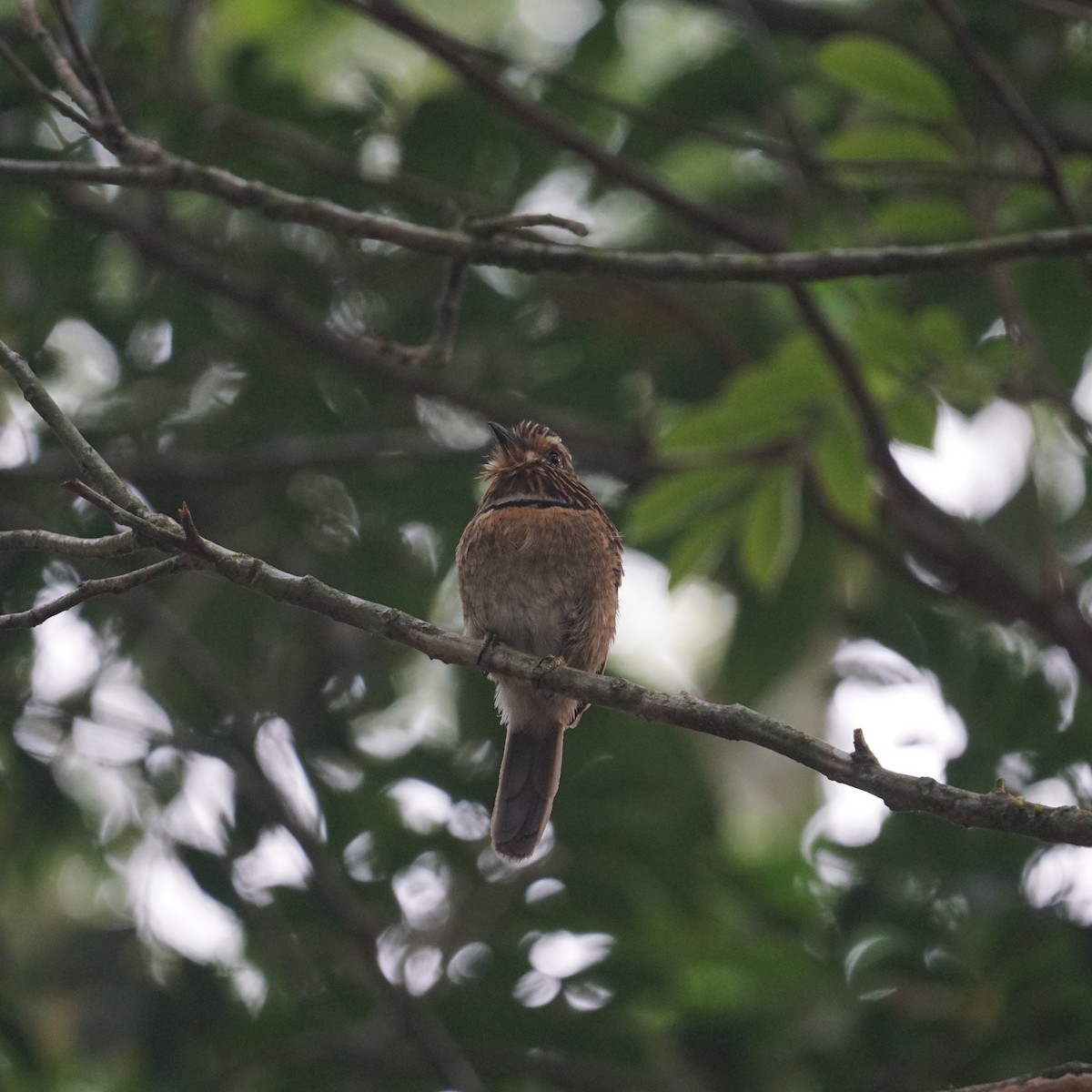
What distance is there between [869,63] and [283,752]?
2823 millimetres

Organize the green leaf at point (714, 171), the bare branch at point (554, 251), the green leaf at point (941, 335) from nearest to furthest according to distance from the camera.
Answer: the bare branch at point (554, 251) < the green leaf at point (941, 335) < the green leaf at point (714, 171)

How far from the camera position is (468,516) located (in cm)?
552

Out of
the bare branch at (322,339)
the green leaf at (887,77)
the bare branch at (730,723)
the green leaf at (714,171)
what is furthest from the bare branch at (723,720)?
the green leaf at (714,171)

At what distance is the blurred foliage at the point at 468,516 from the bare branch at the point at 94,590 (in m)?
1.75

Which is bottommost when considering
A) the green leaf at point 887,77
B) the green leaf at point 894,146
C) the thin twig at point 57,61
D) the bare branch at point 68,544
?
the bare branch at point 68,544

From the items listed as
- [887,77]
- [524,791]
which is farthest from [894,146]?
[524,791]

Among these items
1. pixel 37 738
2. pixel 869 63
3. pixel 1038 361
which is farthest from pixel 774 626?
pixel 37 738

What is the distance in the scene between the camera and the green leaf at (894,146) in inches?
158

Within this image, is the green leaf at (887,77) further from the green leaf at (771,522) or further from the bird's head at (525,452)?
the bird's head at (525,452)

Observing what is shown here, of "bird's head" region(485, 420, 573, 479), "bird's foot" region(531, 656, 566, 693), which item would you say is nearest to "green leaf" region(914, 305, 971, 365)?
"bird's head" region(485, 420, 573, 479)

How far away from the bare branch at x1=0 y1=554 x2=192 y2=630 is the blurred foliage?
5.74ft

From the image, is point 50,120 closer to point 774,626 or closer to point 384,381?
point 384,381

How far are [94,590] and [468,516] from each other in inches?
119

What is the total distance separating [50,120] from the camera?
5160 mm
